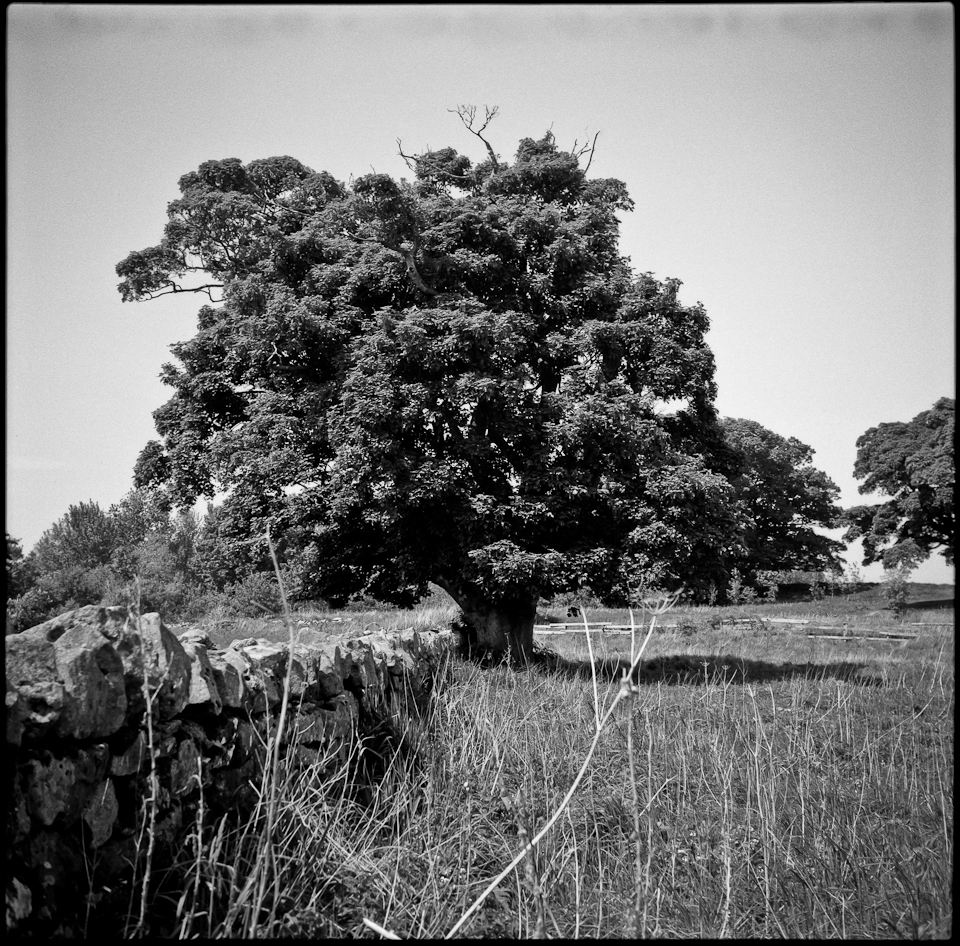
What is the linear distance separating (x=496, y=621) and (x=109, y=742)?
993 centimetres

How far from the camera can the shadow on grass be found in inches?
478

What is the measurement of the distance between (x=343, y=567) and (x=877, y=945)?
10889mm

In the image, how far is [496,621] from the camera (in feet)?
41.2

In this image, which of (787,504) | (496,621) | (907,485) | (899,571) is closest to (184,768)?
(496,621)

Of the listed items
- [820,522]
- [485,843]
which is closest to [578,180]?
[485,843]

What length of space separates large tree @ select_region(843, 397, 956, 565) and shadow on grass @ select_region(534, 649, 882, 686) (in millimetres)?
9019

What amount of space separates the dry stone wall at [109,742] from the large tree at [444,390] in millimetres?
6572

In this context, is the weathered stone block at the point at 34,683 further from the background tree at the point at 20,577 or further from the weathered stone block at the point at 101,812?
the background tree at the point at 20,577

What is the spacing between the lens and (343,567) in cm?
1297

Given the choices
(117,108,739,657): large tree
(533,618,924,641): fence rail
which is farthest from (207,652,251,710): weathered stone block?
(533,618,924,641): fence rail

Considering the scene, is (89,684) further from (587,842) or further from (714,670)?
(714,670)

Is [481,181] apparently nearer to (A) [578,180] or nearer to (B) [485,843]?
(A) [578,180]

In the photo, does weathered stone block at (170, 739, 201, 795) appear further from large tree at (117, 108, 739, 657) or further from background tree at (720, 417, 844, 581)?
background tree at (720, 417, 844, 581)

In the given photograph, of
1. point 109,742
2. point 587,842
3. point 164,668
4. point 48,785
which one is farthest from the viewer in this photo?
point 587,842
